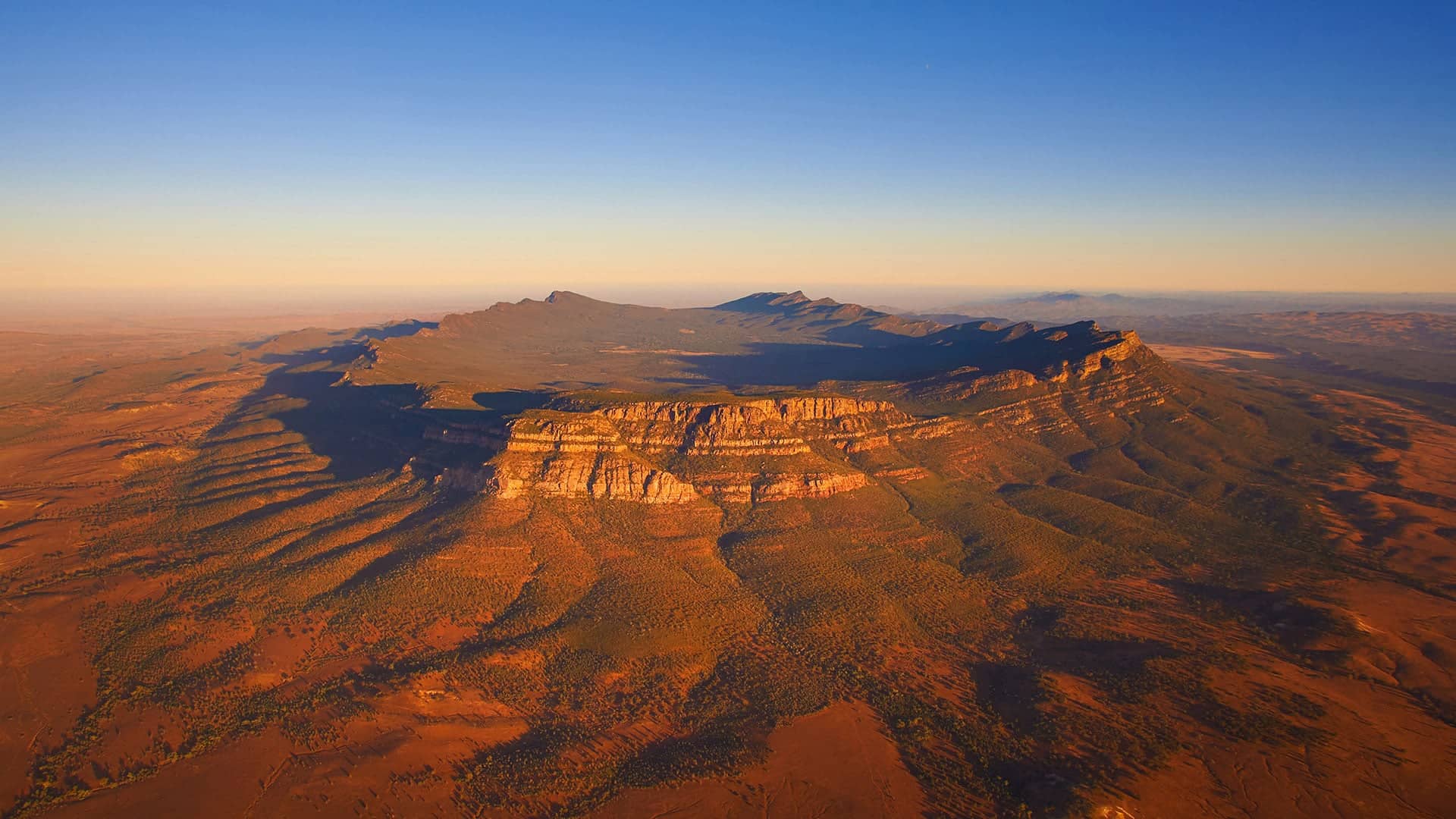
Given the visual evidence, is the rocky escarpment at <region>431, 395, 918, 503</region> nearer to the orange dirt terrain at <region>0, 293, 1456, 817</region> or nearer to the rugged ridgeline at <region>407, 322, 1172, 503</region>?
the rugged ridgeline at <region>407, 322, 1172, 503</region>

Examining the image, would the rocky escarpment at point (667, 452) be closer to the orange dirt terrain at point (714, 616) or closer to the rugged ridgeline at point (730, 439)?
the rugged ridgeline at point (730, 439)

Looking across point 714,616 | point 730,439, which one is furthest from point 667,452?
point 714,616

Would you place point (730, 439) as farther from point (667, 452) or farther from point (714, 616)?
point (714, 616)

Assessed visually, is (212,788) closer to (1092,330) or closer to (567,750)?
(567,750)

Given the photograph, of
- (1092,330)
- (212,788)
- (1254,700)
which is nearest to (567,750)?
(212,788)

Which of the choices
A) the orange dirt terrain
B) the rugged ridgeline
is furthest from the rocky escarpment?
the orange dirt terrain

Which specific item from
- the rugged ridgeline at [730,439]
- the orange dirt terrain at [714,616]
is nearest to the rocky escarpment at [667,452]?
the rugged ridgeline at [730,439]

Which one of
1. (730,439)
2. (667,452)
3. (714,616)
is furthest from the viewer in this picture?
(730,439)
